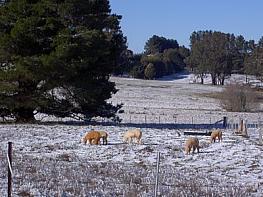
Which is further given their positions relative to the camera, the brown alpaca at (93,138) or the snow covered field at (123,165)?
the brown alpaca at (93,138)

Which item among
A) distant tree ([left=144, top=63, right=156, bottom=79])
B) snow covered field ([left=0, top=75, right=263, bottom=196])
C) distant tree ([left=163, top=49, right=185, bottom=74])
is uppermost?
distant tree ([left=163, top=49, right=185, bottom=74])

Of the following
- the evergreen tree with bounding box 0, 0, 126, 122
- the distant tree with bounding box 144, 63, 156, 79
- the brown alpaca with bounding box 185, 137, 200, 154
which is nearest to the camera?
the brown alpaca with bounding box 185, 137, 200, 154

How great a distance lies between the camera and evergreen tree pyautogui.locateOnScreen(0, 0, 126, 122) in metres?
35.7

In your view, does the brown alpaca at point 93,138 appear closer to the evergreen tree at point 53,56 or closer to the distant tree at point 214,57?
the evergreen tree at point 53,56

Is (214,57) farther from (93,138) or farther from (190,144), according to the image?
(190,144)

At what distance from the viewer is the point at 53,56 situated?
35.0 meters

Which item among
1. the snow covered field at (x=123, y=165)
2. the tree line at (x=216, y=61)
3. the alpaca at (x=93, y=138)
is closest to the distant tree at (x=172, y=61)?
the tree line at (x=216, y=61)

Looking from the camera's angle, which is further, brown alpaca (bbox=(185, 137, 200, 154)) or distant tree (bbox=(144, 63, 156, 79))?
distant tree (bbox=(144, 63, 156, 79))

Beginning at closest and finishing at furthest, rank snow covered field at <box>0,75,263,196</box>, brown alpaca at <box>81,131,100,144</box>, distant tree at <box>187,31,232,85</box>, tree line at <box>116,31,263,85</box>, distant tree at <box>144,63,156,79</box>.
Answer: snow covered field at <box>0,75,263,196</box>
brown alpaca at <box>81,131,100,144</box>
tree line at <box>116,31,263,85</box>
distant tree at <box>187,31,232,85</box>
distant tree at <box>144,63,156,79</box>

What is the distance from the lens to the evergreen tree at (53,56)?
35.7 metres

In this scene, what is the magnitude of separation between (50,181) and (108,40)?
27.0 m

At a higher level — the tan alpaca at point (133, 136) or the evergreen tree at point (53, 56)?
the evergreen tree at point (53, 56)

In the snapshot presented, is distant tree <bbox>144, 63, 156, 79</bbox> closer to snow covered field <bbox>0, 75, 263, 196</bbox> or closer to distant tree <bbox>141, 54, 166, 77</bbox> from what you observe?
distant tree <bbox>141, 54, 166, 77</bbox>

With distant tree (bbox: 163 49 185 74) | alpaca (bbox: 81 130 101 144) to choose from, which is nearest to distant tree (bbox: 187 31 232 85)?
distant tree (bbox: 163 49 185 74)
